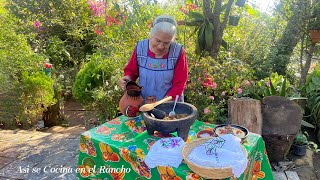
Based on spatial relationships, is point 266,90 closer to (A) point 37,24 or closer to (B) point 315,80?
(B) point 315,80

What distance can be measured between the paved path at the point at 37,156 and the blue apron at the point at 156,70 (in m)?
1.28

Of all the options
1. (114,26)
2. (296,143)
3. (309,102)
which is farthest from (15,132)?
(309,102)

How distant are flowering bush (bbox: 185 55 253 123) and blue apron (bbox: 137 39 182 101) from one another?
1.23 m

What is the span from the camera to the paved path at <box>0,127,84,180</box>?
116 inches

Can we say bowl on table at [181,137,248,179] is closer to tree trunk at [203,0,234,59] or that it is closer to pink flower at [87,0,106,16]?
tree trunk at [203,0,234,59]

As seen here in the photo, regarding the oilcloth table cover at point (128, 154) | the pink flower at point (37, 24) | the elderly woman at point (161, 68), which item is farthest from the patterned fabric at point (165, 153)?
the pink flower at point (37, 24)

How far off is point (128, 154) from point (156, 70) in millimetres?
828

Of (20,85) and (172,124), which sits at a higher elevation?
(172,124)

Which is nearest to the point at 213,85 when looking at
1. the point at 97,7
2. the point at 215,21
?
the point at 215,21

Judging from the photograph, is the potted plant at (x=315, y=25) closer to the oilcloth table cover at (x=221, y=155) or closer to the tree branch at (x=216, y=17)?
the tree branch at (x=216, y=17)

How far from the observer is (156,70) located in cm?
238

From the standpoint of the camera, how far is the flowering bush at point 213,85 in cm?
363

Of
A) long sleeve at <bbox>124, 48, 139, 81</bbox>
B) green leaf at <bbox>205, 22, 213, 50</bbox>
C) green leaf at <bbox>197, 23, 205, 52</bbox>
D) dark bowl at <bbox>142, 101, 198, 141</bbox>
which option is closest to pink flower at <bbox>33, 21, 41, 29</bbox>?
green leaf at <bbox>197, 23, 205, 52</bbox>

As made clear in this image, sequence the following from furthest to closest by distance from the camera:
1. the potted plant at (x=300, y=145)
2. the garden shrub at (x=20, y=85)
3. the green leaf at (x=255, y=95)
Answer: the garden shrub at (x=20, y=85) → the green leaf at (x=255, y=95) → the potted plant at (x=300, y=145)
